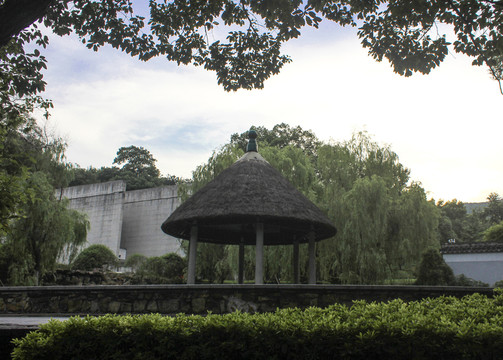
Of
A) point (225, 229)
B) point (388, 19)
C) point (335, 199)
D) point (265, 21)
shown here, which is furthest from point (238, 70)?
point (335, 199)

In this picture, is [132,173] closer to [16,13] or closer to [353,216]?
[353,216]

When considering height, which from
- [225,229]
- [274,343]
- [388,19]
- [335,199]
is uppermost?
[388,19]

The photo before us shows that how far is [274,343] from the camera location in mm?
4539

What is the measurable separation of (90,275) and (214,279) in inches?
246

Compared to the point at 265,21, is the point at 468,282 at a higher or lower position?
lower

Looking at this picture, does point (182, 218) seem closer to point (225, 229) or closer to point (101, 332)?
point (225, 229)

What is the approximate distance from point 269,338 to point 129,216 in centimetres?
2827

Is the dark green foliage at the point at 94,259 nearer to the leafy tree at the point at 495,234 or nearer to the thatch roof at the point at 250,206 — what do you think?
the thatch roof at the point at 250,206

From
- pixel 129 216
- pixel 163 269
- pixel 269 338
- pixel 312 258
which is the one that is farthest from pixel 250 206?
pixel 129 216

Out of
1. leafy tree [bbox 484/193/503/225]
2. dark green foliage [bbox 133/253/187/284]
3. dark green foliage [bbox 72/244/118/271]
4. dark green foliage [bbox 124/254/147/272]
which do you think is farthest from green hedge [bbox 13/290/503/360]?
leafy tree [bbox 484/193/503/225]

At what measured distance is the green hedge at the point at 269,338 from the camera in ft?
14.5

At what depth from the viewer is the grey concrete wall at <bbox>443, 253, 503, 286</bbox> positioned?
77.2 feet

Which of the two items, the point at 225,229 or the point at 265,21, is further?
the point at 225,229

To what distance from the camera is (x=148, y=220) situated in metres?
30.3
